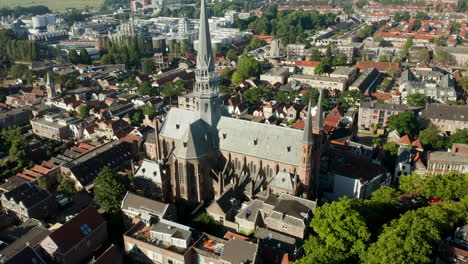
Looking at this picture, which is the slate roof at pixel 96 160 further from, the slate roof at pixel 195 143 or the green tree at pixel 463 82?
Result: the green tree at pixel 463 82

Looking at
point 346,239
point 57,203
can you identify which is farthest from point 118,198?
point 346,239

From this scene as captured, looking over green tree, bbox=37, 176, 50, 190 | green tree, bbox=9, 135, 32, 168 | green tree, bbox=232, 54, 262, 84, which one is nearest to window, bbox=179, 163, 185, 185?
green tree, bbox=37, 176, 50, 190

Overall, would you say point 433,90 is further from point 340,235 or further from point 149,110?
point 149,110

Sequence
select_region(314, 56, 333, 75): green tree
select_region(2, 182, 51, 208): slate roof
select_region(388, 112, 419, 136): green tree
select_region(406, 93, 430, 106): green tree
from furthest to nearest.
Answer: select_region(314, 56, 333, 75): green tree
select_region(406, 93, 430, 106): green tree
select_region(388, 112, 419, 136): green tree
select_region(2, 182, 51, 208): slate roof

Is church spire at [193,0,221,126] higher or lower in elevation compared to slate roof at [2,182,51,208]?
higher

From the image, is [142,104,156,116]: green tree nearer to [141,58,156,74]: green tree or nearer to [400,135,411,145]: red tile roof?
[141,58,156,74]: green tree

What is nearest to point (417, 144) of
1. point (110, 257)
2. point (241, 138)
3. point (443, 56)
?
point (241, 138)
